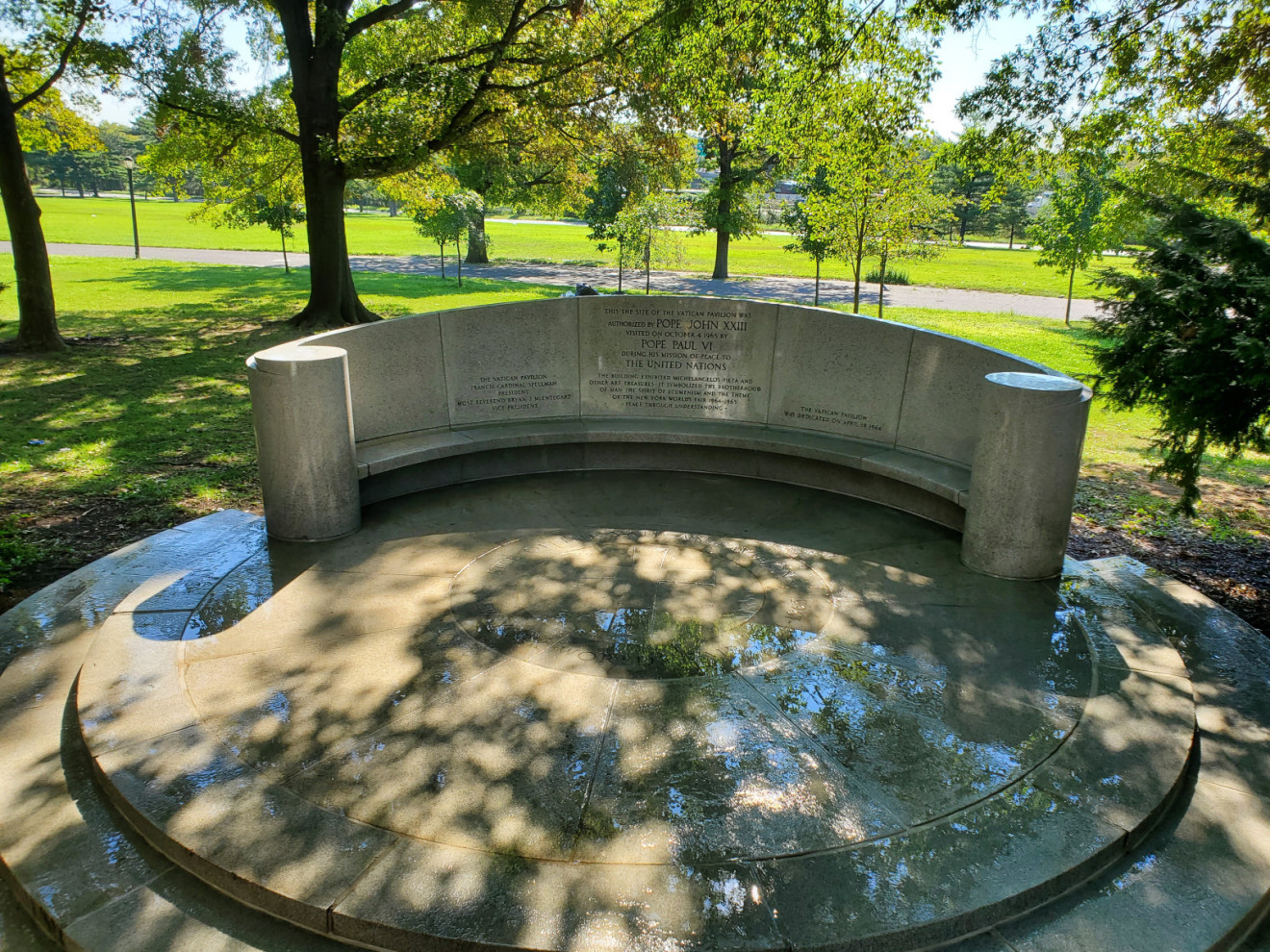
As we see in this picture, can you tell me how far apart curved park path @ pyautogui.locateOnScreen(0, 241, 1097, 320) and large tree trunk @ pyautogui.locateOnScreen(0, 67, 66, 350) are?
753 inches

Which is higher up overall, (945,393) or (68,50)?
(68,50)

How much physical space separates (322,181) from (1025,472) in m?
15.4

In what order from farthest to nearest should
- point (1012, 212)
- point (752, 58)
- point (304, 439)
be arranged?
point (1012, 212)
point (752, 58)
point (304, 439)

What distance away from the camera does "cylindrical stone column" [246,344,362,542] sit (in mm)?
6469

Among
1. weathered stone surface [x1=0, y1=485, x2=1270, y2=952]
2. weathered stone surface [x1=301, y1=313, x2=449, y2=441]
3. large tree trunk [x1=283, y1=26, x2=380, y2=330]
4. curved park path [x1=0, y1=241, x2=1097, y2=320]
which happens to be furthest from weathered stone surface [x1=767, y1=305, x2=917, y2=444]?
curved park path [x1=0, y1=241, x2=1097, y2=320]

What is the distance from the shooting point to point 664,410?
29.3 feet

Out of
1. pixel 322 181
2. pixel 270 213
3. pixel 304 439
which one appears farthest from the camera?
pixel 270 213

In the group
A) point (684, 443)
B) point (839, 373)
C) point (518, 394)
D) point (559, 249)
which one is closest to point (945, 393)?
point (839, 373)

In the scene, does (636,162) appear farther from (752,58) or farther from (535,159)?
(752,58)

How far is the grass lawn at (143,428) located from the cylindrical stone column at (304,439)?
5.68 feet

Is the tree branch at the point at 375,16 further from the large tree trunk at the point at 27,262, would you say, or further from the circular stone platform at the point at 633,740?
the circular stone platform at the point at 633,740

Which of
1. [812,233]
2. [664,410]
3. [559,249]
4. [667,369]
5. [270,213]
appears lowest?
[664,410]

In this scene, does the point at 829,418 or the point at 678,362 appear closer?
the point at 829,418

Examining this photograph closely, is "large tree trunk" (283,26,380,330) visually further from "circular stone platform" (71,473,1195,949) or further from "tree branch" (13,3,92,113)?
"circular stone platform" (71,473,1195,949)
